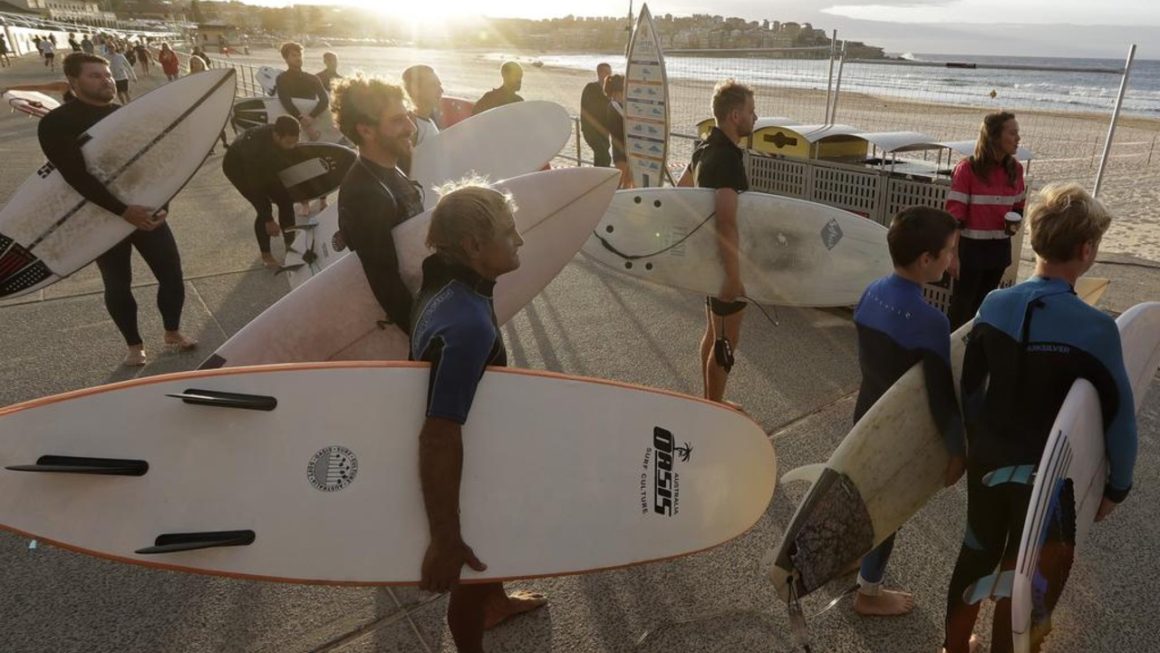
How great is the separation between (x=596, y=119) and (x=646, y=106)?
1.74 m

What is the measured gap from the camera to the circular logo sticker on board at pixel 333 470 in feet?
6.74

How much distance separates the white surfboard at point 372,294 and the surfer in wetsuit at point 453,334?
963 millimetres

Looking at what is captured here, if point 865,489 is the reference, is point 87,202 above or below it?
above

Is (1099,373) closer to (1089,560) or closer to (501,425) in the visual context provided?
(1089,560)

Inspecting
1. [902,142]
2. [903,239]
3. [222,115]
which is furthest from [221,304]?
[902,142]

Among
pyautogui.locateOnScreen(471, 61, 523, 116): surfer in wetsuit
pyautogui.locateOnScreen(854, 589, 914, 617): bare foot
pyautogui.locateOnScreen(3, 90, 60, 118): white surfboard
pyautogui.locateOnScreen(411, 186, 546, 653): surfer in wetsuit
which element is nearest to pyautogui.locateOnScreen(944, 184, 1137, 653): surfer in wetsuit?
pyautogui.locateOnScreen(854, 589, 914, 617): bare foot

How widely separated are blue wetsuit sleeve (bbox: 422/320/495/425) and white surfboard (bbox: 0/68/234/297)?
365 cm

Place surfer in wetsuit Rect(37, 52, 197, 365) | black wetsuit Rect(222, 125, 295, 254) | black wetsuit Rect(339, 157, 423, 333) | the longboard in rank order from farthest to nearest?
the longboard → black wetsuit Rect(222, 125, 295, 254) → surfer in wetsuit Rect(37, 52, 197, 365) → black wetsuit Rect(339, 157, 423, 333)

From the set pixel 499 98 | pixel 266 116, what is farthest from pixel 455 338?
pixel 266 116

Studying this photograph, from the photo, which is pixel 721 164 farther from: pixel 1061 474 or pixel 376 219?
pixel 1061 474

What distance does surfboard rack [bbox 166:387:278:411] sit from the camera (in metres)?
1.98

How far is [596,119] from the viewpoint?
8.36 m

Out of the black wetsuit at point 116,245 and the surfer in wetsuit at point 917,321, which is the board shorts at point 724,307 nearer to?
the surfer in wetsuit at point 917,321

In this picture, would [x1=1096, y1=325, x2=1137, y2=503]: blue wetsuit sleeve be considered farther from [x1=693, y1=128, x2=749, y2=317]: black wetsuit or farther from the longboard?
the longboard
